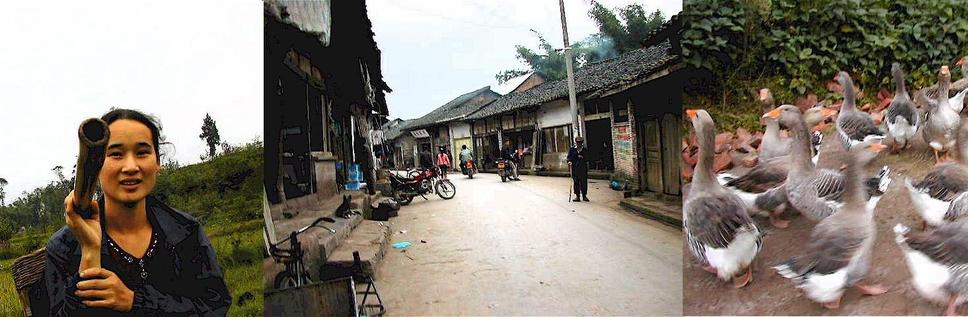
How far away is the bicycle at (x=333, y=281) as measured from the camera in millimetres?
1220

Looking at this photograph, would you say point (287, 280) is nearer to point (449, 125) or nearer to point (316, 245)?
point (316, 245)

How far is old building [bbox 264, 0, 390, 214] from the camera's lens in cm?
122

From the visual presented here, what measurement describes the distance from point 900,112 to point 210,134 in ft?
8.28

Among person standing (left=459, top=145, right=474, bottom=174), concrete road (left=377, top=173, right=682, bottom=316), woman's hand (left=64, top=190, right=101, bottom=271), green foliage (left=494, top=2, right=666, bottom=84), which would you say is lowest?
concrete road (left=377, top=173, right=682, bottom=316)

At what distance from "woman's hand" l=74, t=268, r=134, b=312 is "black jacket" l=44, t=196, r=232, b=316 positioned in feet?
0.06

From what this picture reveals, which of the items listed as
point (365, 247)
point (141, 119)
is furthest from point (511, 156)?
point (141, 119)

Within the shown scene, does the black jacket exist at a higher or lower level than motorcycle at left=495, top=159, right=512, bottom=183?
lower

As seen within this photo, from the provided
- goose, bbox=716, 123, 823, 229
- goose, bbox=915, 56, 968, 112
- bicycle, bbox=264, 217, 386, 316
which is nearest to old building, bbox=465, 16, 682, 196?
goose, bbox=716, 123, 823, 229

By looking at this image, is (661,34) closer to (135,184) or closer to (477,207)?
(477,207)

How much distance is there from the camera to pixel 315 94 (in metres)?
1.34

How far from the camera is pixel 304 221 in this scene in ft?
4.06

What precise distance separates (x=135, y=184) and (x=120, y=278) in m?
0.26

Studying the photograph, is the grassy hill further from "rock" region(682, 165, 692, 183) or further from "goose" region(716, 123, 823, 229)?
"goose" region(716, 123, 823, 229)

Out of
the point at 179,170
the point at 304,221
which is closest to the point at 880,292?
the point at 304,221
